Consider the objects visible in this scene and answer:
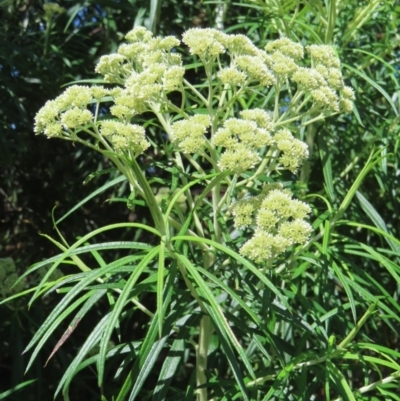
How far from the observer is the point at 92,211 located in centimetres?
227

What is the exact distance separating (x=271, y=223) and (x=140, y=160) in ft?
4.11

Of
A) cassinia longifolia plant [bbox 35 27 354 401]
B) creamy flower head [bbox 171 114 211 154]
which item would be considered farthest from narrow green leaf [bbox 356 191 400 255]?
creamy flower head [bbox 171 114 211 154]

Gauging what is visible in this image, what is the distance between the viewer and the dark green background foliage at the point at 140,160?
64.1 inches

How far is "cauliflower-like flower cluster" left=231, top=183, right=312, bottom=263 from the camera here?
3.22ft

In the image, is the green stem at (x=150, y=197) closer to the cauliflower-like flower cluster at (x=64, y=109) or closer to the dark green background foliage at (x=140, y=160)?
the cauliflower-like flower cluster at (x=64, y=109)

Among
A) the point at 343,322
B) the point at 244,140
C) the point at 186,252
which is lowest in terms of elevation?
the point at 343,322

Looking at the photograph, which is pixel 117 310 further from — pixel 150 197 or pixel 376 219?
pixel 376 219

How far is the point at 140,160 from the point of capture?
87.3 inches

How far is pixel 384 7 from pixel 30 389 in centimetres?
122

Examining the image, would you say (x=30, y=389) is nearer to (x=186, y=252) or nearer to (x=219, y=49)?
(x=186, y=252)

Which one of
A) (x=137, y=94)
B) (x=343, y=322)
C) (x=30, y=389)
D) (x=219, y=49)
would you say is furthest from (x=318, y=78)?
(x=30, y=389)

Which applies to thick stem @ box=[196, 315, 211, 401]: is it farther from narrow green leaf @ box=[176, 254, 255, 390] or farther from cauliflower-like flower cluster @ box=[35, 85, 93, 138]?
cauliflower-like flower cluster @ box=[35, 85, 93, 138]

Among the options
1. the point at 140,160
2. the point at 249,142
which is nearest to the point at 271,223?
the point at 249,142

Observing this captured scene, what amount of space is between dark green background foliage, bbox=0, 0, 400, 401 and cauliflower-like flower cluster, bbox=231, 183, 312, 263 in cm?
28
